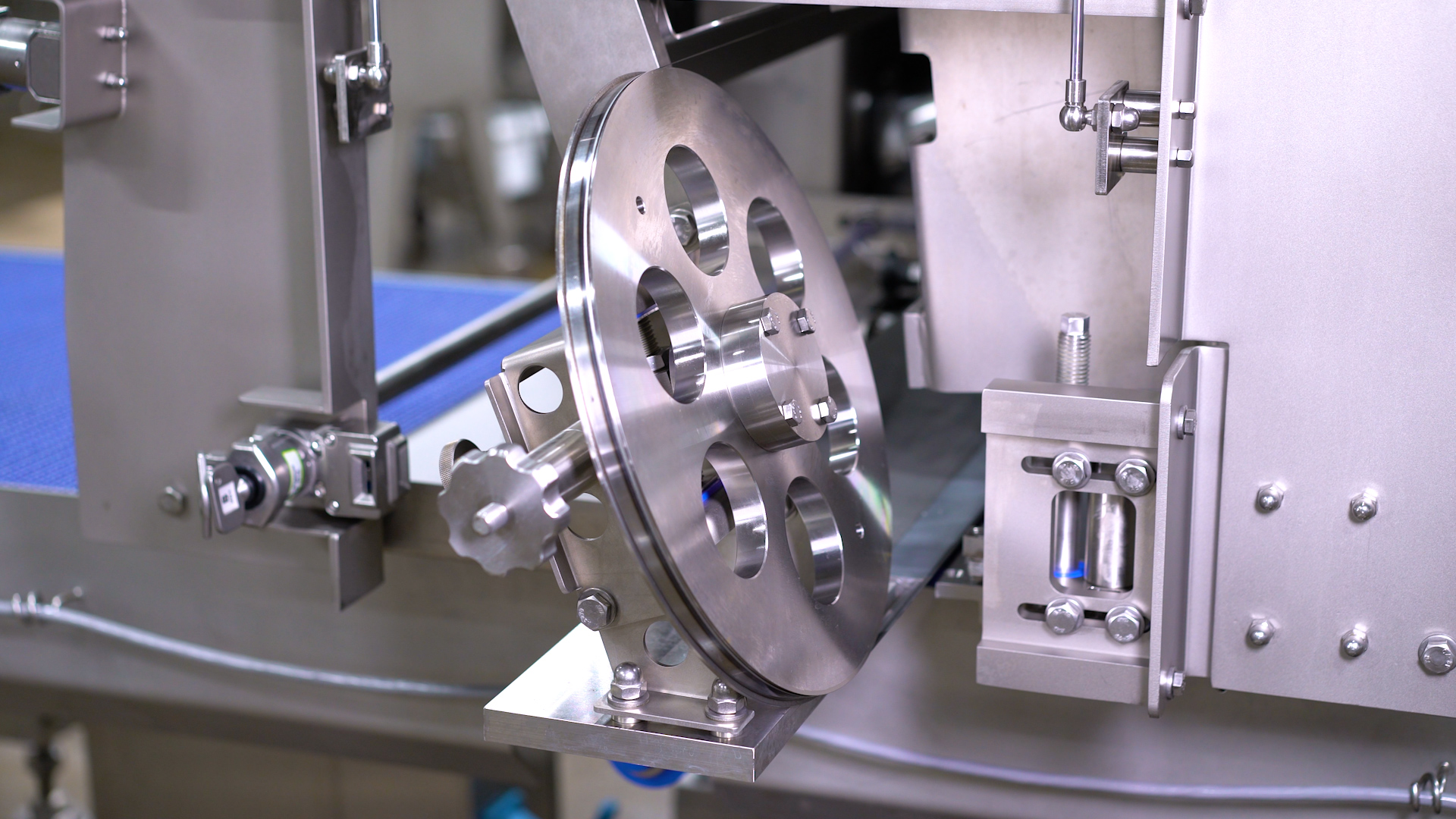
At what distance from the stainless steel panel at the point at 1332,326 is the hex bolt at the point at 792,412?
8.7 inches

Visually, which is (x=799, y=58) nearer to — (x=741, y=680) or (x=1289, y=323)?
(x=1289, y=323)

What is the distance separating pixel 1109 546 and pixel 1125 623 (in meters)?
0.04

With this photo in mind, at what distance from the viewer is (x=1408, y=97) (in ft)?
2.20

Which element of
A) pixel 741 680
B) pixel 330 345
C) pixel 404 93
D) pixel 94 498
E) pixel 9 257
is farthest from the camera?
pixel 404 93

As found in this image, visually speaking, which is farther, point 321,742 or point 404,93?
point 404,93

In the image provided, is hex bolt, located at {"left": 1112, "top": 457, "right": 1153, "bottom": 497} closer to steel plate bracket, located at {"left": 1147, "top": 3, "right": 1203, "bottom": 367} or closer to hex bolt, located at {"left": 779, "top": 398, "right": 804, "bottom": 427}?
steel plate bracket, located at {"left": 1147, "top": 3, "right": 1203, "bottom": 367}

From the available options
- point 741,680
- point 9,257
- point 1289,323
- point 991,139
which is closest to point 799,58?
point 9,257

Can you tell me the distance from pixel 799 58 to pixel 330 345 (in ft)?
4.34

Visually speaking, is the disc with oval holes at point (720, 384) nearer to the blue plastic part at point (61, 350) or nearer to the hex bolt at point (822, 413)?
the hex bolt at point (822, 413)

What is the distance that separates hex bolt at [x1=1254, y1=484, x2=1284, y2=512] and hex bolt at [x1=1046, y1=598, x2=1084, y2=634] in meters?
0.11

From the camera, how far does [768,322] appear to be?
66 centimetres

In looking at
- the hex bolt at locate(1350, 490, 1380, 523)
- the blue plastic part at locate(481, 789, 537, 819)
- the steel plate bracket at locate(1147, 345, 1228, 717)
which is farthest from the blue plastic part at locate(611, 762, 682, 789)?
the blue plastic part at locate(481, 789, 537, 819)

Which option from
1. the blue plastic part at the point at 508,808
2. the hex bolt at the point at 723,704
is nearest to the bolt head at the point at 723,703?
the hex bolt at the point at 723,704

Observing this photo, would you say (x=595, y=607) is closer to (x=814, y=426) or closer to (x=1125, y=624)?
(x=814, y=426)
